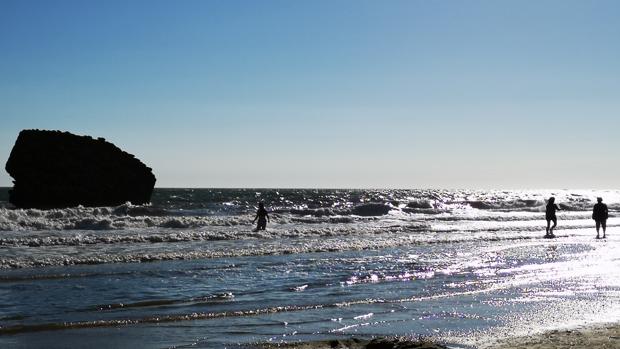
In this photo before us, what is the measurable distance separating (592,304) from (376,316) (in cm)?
390

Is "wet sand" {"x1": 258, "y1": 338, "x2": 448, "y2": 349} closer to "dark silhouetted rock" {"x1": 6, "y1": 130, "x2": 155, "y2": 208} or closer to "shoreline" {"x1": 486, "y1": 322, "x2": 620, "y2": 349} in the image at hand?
"shoreline" {"x1": 486, "y1": 322, "x2": 620, "y2": 349}

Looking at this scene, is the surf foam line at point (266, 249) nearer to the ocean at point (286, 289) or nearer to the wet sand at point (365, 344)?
the ocean at point (286, 289)

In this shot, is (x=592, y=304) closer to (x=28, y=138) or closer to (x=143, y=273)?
(x=143, y=273)

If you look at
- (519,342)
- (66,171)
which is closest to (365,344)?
(519,342)

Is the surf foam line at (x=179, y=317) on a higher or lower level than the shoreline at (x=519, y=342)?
lower

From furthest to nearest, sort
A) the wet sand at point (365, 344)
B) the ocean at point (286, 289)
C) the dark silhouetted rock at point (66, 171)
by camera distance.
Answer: the dark silhouetted rock at point (66, 171) < the ocean at point (286, 289) < the wet sand at point (365, 344)

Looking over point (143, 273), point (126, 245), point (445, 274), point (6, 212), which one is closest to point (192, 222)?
point (6, 212)

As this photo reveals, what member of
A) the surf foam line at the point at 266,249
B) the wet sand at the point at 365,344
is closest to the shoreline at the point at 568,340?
the wet sand at the point at 365,344

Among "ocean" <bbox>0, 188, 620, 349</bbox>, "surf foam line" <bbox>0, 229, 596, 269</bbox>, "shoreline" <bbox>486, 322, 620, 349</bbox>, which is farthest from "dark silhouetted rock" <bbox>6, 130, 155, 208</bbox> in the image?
"shoreline" <bbox>486, 322, 620, 349</bbox>

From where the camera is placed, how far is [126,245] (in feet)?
70.6

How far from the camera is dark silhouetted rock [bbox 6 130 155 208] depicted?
50.0 meters

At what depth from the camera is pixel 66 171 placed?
168 ft

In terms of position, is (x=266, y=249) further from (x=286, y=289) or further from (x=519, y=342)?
(x=519, y=342)

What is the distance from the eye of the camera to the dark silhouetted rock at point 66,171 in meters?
50.0
